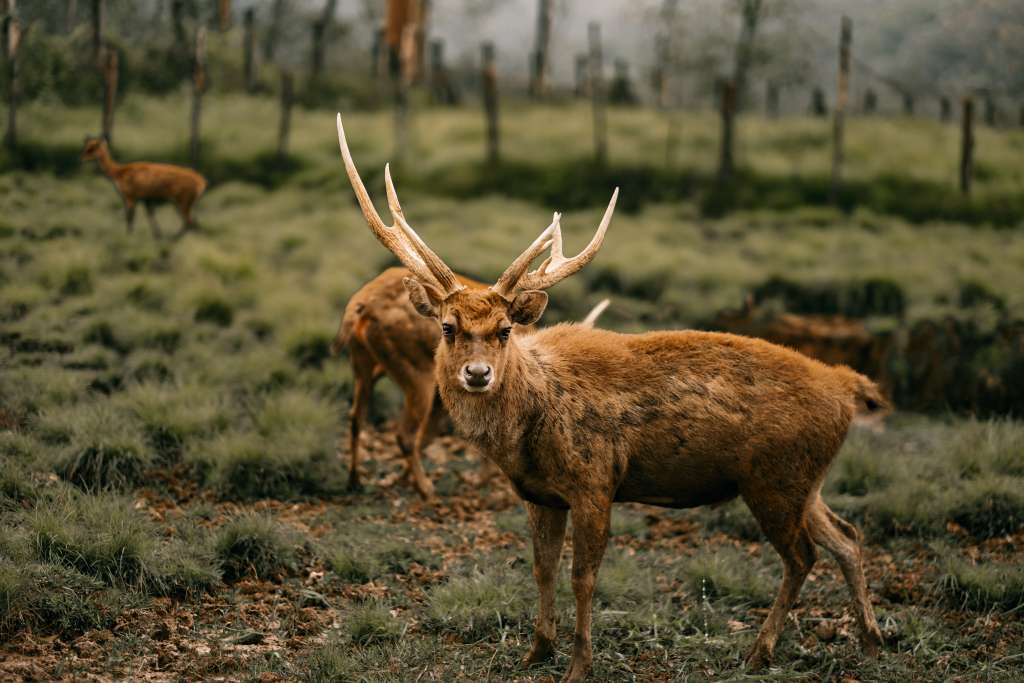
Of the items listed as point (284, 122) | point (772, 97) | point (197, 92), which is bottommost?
point (284, 122)

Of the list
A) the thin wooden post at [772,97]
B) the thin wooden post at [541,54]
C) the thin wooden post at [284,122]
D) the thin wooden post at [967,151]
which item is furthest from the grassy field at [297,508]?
the thin wooden post at [541,54]

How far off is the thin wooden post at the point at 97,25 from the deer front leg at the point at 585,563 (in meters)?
8.36

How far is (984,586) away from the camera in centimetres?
569

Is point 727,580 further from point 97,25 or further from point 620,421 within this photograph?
point 97,25

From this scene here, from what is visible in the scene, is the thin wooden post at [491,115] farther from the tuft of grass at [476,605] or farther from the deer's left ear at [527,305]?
the deer's left ear at [527,305]

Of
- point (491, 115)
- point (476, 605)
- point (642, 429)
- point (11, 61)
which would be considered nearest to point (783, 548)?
point (642, 429)

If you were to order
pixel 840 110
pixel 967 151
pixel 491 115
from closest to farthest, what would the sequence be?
pixel 967 151 → pixel 840 110 → pixel 491 115

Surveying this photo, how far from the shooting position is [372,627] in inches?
208

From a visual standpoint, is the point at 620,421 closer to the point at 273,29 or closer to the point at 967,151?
the point at 967,151

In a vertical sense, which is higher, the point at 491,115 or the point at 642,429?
the point at 491,115

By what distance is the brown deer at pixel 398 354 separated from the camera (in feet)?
25.1

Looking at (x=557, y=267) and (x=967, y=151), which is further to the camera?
(x=967, y=151)

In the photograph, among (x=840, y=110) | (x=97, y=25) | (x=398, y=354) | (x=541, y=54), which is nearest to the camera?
(x=398, y=354)

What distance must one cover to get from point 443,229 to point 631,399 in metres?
10.6
